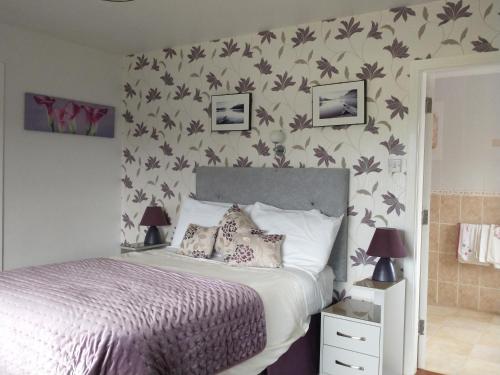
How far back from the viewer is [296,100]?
3531 millimetres

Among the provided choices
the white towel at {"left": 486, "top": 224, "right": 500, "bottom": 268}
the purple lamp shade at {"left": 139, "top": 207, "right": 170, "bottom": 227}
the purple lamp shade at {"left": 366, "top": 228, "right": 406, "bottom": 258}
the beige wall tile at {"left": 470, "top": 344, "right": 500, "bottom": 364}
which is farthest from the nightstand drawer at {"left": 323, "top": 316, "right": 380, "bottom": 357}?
the white towel at {"left": 486, "top": 224, "right": 500, "bottom": 268}

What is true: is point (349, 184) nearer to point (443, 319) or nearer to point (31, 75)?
point (443, 319)

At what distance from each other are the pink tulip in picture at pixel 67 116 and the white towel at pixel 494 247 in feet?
12.4

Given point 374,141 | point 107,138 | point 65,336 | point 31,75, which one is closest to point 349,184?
point 374,141

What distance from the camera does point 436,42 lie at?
9.61 feet

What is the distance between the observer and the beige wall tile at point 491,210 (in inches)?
174

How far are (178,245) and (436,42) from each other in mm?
2376

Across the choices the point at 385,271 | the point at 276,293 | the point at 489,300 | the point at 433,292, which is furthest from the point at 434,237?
the point at 276,293

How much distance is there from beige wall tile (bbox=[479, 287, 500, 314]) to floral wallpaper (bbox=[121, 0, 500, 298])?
6.68ft

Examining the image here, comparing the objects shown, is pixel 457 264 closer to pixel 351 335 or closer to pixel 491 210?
pixel 491 210

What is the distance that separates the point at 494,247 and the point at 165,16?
3.58 m

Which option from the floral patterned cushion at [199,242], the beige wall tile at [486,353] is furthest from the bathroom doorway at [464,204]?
the floral patterned cushion at [199,242]

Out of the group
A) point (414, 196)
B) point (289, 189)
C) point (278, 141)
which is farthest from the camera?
point (278, 141)

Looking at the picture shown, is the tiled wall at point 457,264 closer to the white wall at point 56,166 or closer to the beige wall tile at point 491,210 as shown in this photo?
the beige wall tile at point 491,210
